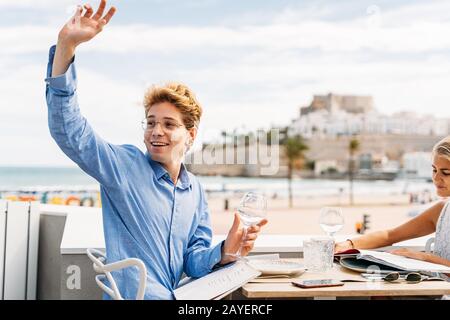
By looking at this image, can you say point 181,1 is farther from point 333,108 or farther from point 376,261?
point 376,261

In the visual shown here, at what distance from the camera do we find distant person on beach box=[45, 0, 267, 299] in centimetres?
163

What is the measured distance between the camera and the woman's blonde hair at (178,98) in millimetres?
1922

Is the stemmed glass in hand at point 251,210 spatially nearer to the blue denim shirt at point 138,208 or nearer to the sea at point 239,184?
the blue denim shirt at point 138,208

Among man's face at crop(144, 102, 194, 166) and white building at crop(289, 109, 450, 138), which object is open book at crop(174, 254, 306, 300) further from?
white building at crop(289, 109, 450, 138)

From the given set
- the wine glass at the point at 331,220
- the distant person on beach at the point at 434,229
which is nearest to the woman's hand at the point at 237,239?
the wine glass at the point at 331,220

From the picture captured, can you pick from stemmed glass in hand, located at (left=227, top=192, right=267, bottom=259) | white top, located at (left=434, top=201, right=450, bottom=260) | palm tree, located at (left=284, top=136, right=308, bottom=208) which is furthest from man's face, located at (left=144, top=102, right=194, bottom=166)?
palm tree, located at (left=284, top=136, right=308, bottom=208)

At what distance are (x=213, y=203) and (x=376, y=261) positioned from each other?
2827 cm

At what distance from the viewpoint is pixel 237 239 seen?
1.86 metres

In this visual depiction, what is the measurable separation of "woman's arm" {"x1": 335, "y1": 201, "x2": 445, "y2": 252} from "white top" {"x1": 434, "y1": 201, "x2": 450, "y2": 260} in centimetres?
10

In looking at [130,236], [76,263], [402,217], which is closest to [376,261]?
[130,236]

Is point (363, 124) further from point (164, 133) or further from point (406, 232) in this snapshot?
Result: point (164, 133)

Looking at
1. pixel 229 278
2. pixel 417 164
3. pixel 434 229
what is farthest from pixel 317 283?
pixel 417 164

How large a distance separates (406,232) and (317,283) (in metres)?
0.86

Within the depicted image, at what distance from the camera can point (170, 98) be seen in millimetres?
1921
